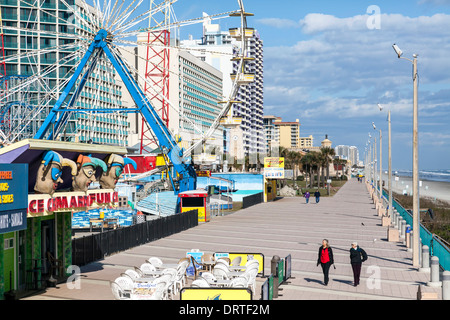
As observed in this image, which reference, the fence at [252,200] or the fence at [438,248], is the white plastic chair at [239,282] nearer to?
the fence at [438,248]

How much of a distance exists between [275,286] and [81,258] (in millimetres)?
9584

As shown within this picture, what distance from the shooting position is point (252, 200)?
62938 mm

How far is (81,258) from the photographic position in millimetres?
23703

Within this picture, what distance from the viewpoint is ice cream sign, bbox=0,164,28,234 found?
50.9ft

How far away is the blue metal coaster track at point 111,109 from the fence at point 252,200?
391 inches

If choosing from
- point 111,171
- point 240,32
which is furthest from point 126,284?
point 240,32

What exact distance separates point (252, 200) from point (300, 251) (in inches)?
1363

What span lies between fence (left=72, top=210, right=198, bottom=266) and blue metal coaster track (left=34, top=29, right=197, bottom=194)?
416 inches

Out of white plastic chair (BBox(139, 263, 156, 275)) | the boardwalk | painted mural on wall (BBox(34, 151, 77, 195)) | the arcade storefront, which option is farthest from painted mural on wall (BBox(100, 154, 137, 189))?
white plastic chair (BBox(139, 263, 156, 275))

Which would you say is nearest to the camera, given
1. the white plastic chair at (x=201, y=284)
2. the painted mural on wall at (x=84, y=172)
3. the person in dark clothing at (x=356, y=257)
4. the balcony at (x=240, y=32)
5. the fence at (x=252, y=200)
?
the white plastic chair at (x=201, y=284)

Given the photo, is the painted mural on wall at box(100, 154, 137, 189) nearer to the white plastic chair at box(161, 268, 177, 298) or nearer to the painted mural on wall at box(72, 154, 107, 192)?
the painted mural on wall at box(72, 154, 107, 192)

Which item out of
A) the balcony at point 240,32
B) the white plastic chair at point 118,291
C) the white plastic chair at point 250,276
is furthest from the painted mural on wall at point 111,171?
the balcony at point 240,32

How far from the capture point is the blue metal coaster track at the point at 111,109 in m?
40.5
